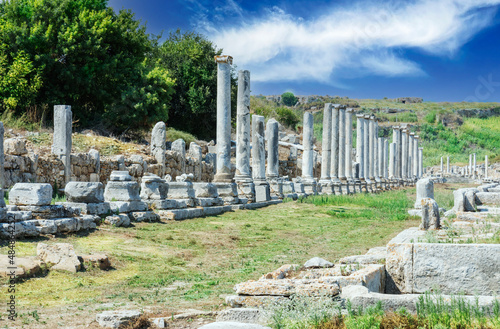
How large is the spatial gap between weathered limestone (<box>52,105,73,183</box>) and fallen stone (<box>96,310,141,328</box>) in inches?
518

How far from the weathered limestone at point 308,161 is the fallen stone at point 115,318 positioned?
20.8 m

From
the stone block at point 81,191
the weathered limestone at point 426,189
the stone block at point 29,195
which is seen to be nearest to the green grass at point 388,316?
the stone block at point 29,195

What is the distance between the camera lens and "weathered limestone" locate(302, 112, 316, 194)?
25906mm

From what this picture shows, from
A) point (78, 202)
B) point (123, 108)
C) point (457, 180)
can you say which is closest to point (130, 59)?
point (123, 108)

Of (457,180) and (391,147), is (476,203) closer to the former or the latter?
(391,147)

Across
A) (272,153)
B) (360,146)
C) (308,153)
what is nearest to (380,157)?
(360,146)

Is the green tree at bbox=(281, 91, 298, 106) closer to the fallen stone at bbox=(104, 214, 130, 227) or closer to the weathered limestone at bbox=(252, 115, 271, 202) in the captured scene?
the weathered limestone at bbox=(252, 115, 271, 202)

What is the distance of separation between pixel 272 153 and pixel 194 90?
18.1 meters

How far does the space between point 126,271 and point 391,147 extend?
40.1 m

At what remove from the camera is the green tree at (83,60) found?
2723 cm

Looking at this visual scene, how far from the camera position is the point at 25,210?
9609 millimetres

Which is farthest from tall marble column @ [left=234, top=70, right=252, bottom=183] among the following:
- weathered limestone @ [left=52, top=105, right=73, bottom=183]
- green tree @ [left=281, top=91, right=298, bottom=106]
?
green tree @ [left=281, top=91, right=298, bottom=106]

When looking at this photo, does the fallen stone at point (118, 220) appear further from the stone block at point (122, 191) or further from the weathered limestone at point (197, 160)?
the weathered limestone at point (197, 160)

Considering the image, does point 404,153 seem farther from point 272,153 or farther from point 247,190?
point 247,190
